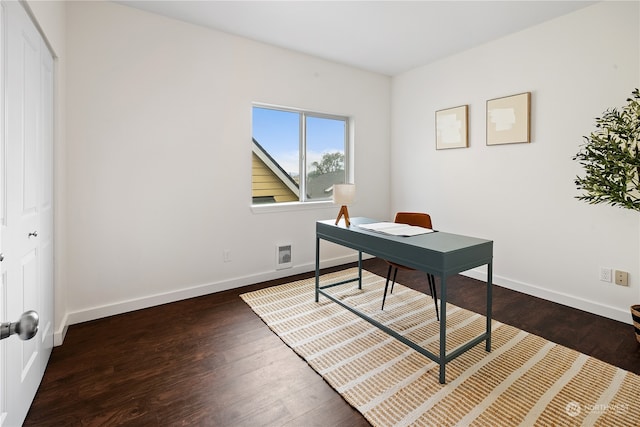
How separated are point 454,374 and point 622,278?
1871 mm

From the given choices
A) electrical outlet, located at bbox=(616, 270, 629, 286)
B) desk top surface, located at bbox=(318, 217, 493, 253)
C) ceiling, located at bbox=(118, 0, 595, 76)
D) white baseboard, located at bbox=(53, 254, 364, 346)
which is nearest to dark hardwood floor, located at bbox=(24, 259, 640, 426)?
white baseboard, located at bbox=(53, 254, 364, 346)

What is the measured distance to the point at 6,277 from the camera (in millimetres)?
1261

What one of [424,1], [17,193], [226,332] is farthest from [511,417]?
[424,1]

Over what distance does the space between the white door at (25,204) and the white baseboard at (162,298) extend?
533mm

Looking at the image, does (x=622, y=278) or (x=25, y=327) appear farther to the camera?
(x=622, y=278)

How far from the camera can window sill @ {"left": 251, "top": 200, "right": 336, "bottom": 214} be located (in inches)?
136

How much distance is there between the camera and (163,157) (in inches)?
112

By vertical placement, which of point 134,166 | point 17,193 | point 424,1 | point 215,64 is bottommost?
point 17,193

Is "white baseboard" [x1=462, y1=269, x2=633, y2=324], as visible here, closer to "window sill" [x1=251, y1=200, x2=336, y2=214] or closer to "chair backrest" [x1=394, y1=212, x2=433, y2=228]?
"chair backrest" [x1=394, y1=212, x2=433, y2=228]

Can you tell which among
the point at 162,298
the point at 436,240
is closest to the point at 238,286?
the point at 162,298

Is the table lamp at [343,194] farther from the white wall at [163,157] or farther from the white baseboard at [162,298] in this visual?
the white baseboard at [162,298]

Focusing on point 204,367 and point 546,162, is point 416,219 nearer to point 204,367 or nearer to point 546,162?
point 546,162

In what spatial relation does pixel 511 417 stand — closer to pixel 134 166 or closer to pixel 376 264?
pixel 376 264

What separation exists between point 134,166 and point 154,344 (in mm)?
1516
